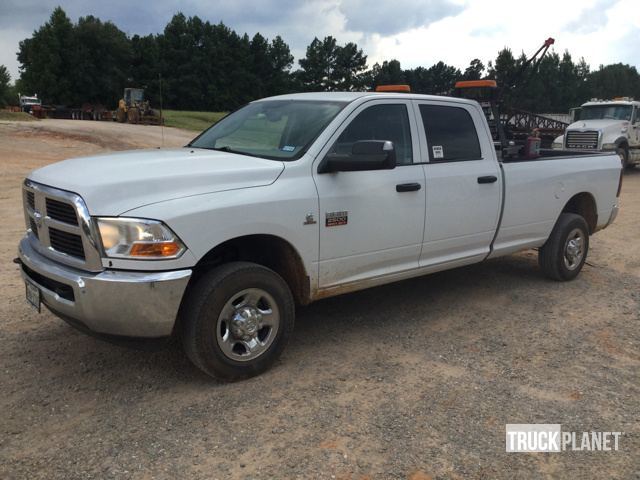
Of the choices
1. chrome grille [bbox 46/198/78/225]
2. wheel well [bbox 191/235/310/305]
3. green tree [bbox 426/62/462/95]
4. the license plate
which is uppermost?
green tree [bbox 426/62/462/95]

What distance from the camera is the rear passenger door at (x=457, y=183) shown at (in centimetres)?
482

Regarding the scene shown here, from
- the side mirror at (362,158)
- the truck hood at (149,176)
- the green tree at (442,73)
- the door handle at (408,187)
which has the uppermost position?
the green tree at (442,73)

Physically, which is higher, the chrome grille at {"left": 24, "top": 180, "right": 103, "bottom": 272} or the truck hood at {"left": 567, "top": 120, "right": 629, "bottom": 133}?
the truck hood at {"left": 567, "top": 120, "right": 629, "bottom": 133}

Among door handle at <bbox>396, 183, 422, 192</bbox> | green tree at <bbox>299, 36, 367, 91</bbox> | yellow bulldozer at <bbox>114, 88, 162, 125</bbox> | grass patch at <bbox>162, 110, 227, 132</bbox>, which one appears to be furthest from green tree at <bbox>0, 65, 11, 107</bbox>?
green tree at <bbox>299, 36, 367, 91</bbox>

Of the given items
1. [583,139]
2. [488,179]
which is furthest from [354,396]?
[583,139]

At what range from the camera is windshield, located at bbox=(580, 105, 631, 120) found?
60.2 feet

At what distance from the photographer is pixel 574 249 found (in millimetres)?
6398

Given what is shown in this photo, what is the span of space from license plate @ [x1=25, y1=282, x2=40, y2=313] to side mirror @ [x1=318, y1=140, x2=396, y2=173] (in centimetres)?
198

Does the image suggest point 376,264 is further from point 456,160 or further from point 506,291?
point 506,291

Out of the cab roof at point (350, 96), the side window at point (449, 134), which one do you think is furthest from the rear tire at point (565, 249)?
the cab roof at point (350, 96)

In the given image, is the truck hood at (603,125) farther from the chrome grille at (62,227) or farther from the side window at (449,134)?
the chrome grille at (62,227)

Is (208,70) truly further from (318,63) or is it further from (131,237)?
(131,237)

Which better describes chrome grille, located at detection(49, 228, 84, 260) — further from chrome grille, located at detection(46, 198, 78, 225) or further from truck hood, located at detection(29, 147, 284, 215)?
truck hood, located at detection(29, 147, 284, 215)

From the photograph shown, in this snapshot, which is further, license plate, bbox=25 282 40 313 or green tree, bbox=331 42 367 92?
green tree, bbox=331 42 367 92
